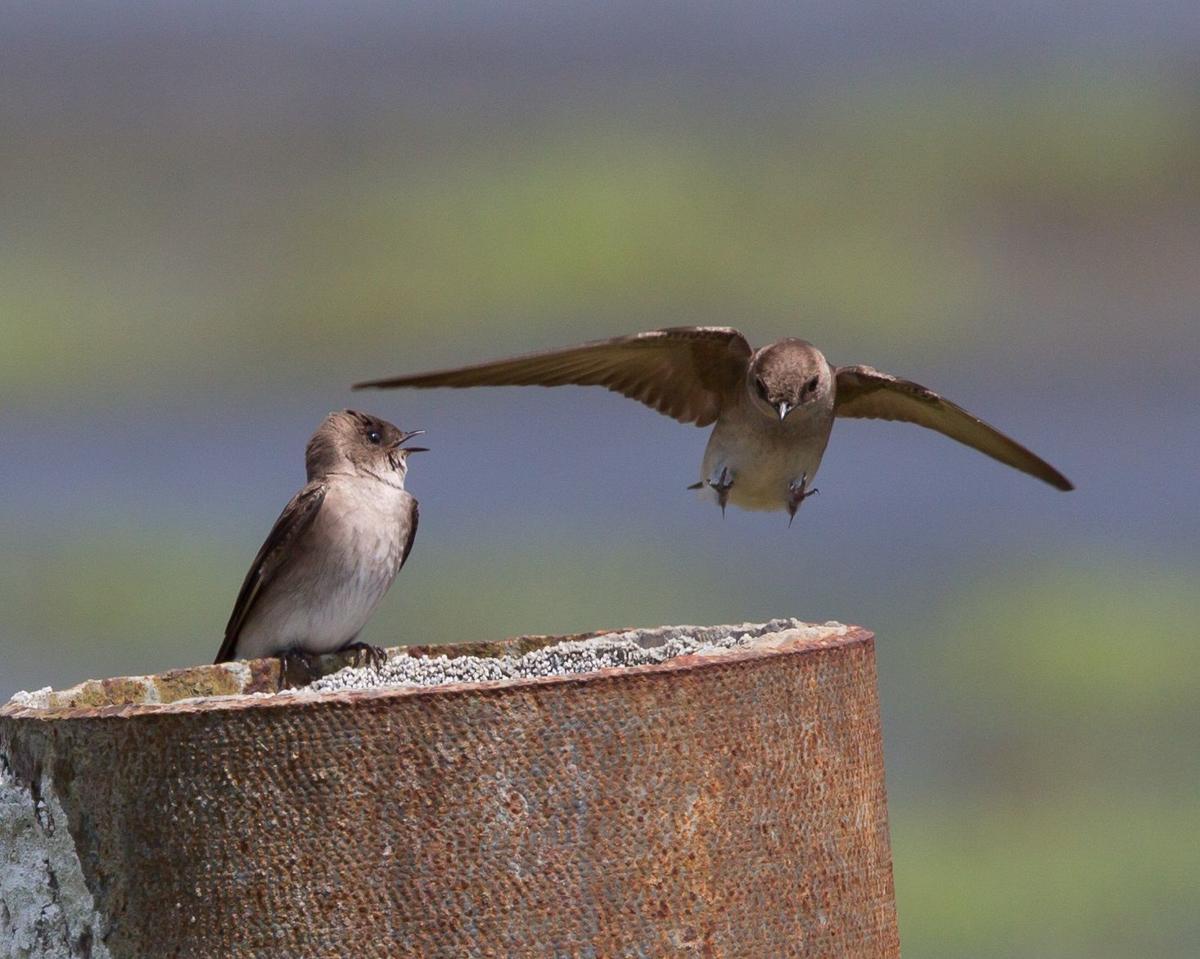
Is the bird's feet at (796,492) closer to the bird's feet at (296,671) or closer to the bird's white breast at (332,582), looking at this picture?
the bird's white breast at (332,582)

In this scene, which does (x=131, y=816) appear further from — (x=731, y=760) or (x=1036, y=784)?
(x=1036, y=784)

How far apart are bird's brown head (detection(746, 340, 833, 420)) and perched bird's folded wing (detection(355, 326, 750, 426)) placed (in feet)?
0.84

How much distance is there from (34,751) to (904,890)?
784 centimetres

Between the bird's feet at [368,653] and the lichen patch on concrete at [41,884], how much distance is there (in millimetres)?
1284

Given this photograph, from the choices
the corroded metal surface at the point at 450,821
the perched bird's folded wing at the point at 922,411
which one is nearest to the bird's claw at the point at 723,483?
the perched bird's folded wing at the point at 922,411

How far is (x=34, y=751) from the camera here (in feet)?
12.4

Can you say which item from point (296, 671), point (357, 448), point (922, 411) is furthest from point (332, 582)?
→ point (922, 411)

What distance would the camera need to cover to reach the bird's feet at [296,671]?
205 inches

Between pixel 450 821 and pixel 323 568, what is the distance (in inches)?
109

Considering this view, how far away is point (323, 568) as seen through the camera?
20.3 feet

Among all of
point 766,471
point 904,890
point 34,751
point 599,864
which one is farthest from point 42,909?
point 904,890

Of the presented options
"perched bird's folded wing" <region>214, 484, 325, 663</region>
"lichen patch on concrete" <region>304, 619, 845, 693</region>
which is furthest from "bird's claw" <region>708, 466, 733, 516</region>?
"lichen patch on concrete" <region>304, 619, 845, 693</region>

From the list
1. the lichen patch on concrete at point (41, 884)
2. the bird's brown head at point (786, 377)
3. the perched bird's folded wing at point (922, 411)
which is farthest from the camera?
the perched bird's folded wing at point (922, 411)

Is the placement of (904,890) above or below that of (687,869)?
below
